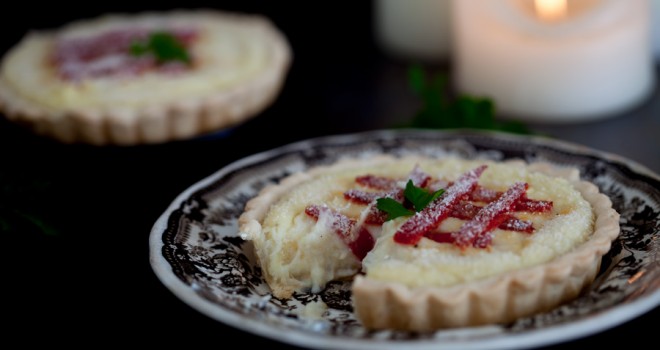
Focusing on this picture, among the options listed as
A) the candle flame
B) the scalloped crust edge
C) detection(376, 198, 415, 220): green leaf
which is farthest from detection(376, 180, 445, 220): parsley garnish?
the candle flame

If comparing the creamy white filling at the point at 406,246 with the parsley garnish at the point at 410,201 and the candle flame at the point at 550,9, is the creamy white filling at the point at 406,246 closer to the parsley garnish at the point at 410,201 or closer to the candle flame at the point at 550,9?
the parsley garnish at the point at 410,201

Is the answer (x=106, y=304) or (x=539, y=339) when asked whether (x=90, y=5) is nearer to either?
(x=106, y=304)

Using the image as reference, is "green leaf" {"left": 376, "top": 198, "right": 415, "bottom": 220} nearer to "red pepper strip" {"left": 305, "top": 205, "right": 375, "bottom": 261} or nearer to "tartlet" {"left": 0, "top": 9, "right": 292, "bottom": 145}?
"red pepper strip" {"left": 305, "top": 205, "right": 375, "bottom": 261}

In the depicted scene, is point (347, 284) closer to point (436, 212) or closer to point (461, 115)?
point (436, 212)

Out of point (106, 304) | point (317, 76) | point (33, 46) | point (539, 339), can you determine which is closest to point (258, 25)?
point (317, 76)

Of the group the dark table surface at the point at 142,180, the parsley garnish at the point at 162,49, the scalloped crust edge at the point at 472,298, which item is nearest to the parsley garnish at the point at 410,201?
the scalloped crust edge at the point at 472,298

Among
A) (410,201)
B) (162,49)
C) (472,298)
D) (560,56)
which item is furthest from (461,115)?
(472,298)
